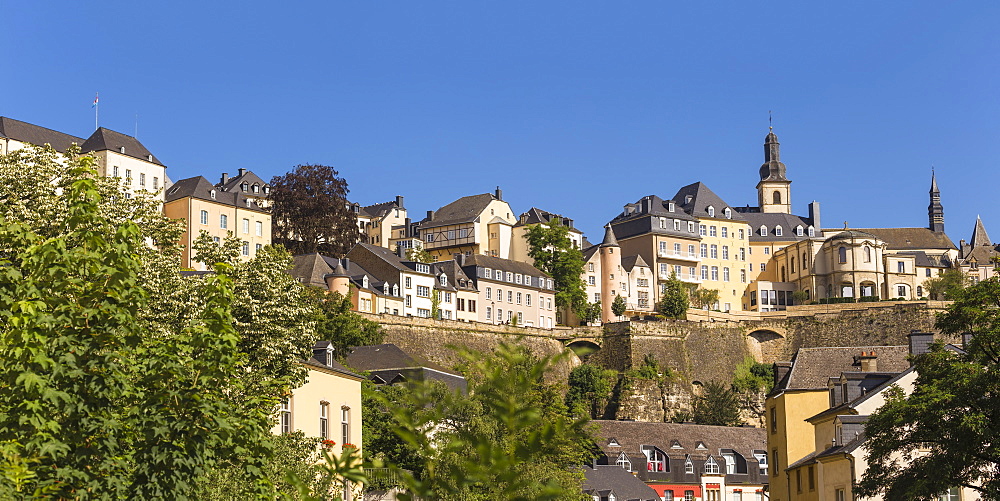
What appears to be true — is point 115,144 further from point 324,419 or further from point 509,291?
point 324,419

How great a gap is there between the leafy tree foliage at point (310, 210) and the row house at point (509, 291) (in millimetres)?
11164

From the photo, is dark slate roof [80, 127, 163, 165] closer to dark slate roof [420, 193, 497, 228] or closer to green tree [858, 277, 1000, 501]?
dark slate roof [420, 193, 497, 228]

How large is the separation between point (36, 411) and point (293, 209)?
3470 inches

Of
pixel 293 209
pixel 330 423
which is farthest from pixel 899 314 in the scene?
pixel 330 423

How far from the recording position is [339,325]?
7250cm

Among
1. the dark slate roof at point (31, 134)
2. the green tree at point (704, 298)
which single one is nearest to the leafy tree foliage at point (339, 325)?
the dark slate roof at point (31, 134)

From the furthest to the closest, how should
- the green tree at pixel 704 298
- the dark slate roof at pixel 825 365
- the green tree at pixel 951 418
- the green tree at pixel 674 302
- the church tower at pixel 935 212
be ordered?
the church tower at pixel 935 212 → the green tree at pixel 704 298 → the green tree at pixel 674 302 → the dark slate roof at pixel 825 365 → the green tree at pixel 951 418

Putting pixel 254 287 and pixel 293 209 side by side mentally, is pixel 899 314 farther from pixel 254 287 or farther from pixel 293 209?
pixel 254 287

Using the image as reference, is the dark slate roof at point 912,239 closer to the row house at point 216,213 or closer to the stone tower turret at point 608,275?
the stone tower turret at point 608,275

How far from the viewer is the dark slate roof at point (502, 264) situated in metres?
106

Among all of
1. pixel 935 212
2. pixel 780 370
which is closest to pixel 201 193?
pixel 780 370

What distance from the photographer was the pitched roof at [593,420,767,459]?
80.4 meters

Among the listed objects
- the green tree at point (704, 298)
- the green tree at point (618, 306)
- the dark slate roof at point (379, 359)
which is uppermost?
the green tree at point (704, 298)

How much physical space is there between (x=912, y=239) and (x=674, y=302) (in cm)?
4428
